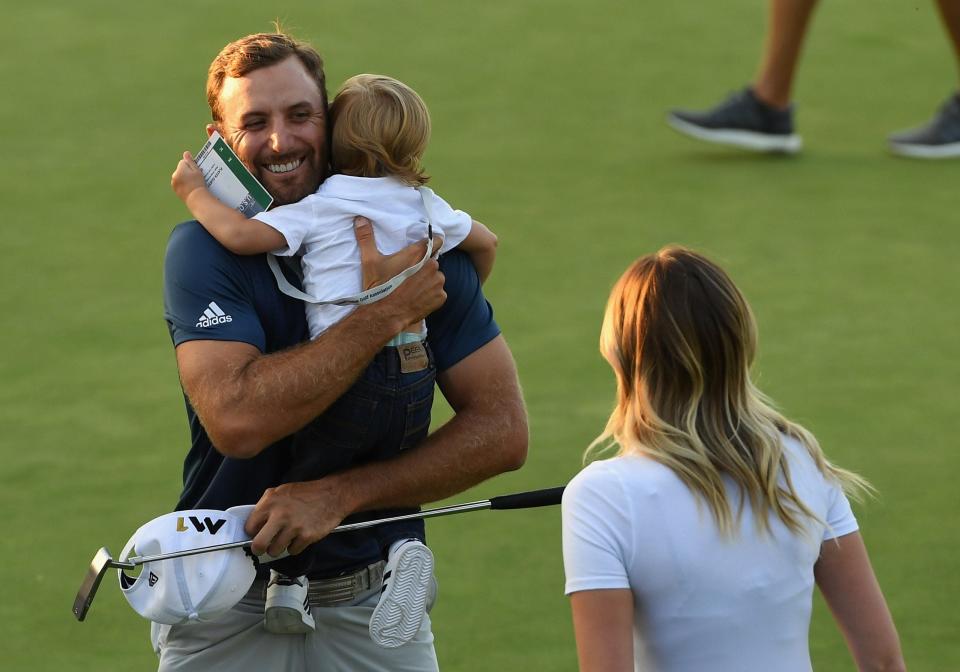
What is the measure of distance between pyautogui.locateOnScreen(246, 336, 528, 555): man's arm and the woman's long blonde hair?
57 centimetres

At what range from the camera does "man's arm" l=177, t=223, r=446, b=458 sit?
2756 mm

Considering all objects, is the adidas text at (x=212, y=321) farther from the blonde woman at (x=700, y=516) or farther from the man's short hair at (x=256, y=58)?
the blonde woman at (x=700, y=516)

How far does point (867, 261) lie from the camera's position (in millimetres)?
7066

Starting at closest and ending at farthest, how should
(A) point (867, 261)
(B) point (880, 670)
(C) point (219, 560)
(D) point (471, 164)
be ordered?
(B) point (880, 670) < (C) point (219, 560) < (A) point (867, 261) < (D) point (471, 164)

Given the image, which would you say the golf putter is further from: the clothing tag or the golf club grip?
the clothing tag

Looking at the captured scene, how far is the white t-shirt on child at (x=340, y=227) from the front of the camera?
2.92m

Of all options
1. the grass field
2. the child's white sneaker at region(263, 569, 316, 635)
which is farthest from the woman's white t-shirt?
the grass field

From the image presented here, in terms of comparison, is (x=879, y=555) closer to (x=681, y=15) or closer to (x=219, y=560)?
(x=219, y=560)

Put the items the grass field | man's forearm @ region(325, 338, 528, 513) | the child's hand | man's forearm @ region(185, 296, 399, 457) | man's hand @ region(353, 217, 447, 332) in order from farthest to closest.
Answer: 1. the grass field
2. the child's hand
3. man's forearm @ region(325, 338, 528, 513)
4. man's hand @ region(353, 217, 447, 332)
5. man's forearm @ region(185, 296, 399, 457)

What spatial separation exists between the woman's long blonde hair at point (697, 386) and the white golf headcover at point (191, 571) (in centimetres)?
76

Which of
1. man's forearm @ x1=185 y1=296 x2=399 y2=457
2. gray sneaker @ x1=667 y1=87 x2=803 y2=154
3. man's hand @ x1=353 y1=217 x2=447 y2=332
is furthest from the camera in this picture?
gray sneaker @ x1=667 y1=87 x2=803 y2=154

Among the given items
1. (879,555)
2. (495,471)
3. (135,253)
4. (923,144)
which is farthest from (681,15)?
(495,471)

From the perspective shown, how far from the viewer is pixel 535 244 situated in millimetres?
7266

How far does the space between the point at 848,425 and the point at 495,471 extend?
112 inches
